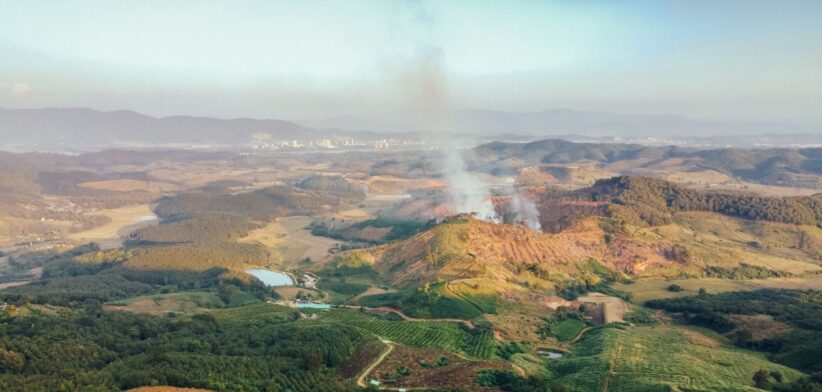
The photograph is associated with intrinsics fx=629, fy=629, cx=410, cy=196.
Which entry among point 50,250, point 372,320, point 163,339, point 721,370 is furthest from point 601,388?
point 50,250

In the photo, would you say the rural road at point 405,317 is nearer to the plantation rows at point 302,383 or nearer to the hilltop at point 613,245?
the hilltop at point 613,245

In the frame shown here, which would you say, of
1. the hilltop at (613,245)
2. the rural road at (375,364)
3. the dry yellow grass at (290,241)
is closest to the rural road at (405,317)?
the rural road at (375,364)

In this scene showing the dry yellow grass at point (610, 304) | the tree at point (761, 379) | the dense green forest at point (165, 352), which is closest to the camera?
the dense green forest at point (165, 352)

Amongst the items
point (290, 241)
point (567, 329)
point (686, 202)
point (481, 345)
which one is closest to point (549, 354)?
point (481, 345)

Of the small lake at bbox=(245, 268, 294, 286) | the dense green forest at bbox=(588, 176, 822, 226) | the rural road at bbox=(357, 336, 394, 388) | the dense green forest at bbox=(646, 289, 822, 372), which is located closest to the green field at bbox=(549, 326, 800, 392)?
the dense green forest at bbox=(646, 289, 822, 372)

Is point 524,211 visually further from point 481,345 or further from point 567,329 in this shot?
point 481,345
